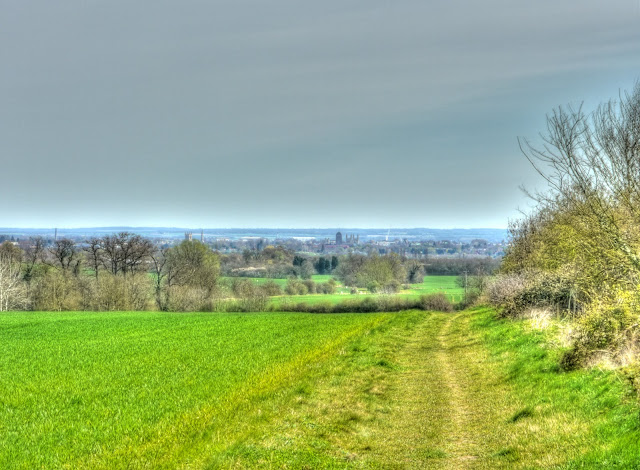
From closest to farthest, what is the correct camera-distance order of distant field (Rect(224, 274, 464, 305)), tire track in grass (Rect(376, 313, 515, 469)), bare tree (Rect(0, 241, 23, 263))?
1. tire track in grass (Rect(376, 313, 515, 469))
2. bare tree (Rect(0, 241, 23, 263))
3. distant field (Rect(224, 274, 464, 305))

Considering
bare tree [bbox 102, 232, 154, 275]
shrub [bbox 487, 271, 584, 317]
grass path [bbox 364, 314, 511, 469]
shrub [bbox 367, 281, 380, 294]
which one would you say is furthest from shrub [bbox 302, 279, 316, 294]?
grass path [bbox 364, 314, 511, 469]

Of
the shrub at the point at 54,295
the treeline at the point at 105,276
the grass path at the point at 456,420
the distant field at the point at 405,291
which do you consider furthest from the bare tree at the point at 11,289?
the grass path at the point at 456,420

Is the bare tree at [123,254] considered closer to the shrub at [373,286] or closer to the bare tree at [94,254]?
the bare tree at [94,254]

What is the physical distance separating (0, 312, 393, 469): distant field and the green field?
6 centimetres

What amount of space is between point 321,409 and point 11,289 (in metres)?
64.2

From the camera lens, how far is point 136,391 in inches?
593

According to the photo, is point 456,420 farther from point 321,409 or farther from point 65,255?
point 65,255

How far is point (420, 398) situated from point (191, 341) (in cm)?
1684

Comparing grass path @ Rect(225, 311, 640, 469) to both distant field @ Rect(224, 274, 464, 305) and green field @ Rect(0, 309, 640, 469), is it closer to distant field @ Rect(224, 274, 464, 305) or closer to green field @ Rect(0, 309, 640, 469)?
green field @ Rect(0, 309, 640, 469)

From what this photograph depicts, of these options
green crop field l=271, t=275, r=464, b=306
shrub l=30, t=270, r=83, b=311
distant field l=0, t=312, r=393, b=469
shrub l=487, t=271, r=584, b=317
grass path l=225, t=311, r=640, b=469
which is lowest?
green crop field l=271, t=275, r=464, b=306

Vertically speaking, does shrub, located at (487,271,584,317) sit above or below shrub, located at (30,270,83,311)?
above

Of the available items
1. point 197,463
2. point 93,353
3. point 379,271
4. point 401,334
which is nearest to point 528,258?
point 401,334

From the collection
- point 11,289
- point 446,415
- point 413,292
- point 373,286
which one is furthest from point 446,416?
point 373,286

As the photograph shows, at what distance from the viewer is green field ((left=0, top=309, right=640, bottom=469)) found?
8.98 metres
